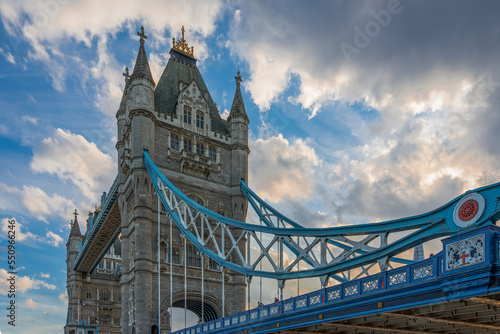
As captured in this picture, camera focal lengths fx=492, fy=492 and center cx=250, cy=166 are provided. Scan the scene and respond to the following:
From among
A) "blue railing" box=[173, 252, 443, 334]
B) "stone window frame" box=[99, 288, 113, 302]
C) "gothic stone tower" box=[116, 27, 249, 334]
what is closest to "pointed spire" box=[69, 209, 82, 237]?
"stone window frame" box=[99, 288, 113, 302]

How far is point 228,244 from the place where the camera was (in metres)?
41.0

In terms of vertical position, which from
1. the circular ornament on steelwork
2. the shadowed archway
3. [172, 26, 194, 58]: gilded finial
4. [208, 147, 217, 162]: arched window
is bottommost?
the shadowed archway

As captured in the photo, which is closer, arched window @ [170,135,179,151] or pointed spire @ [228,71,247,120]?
arched window @ [170,135,179,151]

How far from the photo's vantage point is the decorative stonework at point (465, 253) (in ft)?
43.5

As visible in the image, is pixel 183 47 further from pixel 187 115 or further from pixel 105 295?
pixel 105 295

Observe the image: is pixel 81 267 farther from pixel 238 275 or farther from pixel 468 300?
pixel 468 300

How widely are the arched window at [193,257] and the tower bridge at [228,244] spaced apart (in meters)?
0.08

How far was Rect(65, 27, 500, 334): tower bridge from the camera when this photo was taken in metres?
15.1

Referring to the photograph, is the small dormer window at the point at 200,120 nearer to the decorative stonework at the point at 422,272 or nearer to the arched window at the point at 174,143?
the arched window at the point at 174,143

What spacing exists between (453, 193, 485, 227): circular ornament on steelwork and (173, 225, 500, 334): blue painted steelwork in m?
1.86

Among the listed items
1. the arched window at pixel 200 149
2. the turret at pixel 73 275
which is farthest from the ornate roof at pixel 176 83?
the turret at pixel 73 275

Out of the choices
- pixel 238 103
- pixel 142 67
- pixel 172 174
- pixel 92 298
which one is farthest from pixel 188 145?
pixel 92 298

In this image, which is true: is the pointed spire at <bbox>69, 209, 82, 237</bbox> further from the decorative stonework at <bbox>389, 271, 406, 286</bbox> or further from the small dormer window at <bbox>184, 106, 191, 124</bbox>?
the decorative stonework at <bbox>389, 271, 406, 286</bbox>

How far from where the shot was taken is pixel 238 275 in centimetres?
4050
